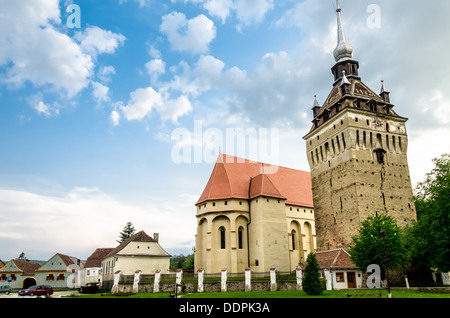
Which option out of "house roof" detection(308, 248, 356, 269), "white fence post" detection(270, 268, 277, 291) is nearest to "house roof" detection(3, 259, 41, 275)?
"white fence post" detection(270, 268, 277, 291)

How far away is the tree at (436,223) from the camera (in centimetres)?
2797

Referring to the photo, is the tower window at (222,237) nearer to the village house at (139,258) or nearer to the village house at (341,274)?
the village house at (139,258)

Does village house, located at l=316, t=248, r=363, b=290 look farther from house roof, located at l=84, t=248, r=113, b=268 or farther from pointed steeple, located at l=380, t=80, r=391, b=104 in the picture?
house roof, located at l=84, t=248, r=113, b=268

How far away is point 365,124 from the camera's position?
132 feet

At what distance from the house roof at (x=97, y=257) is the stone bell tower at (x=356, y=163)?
120 ft

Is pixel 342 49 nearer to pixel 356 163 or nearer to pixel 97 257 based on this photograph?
pixel 356 163

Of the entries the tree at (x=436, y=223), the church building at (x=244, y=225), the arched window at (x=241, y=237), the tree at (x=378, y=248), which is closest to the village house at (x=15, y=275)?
the church building at (x=244, y=225)

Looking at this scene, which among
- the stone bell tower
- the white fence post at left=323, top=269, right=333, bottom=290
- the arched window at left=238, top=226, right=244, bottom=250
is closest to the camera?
the white fence post at left=323, top=269, right=333, bottom=290

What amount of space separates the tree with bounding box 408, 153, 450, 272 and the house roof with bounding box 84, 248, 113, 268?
4664 cm

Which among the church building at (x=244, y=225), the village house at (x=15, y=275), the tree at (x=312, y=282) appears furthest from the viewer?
the village house at (x=15, y=275)

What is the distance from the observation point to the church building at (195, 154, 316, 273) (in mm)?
38125
